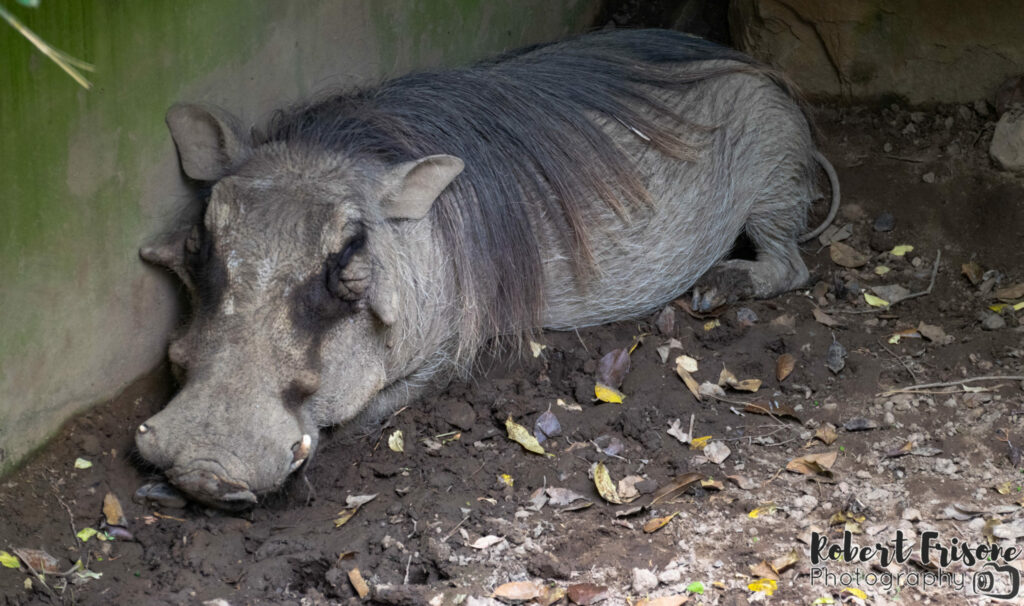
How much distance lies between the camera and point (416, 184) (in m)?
3.92

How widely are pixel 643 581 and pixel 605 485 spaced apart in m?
0.54


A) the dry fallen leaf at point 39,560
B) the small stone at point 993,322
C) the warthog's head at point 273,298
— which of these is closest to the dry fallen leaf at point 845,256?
the small stone at point 993,322

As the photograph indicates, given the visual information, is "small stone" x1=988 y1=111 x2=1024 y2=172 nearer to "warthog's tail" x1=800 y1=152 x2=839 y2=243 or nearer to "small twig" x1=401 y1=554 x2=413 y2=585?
"warthog's tail" x1=800 y1=152 x2=839 y2=243

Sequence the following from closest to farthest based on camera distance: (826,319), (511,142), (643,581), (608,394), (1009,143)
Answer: (643,581) < (608,394) < (511,142) < (826,319) < (1009,143)

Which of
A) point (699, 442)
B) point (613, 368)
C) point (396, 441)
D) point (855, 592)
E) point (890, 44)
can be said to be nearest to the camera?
point (855, 592)

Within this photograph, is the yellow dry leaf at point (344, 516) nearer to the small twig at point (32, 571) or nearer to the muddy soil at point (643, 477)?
the muddy soil at point (643, 477)

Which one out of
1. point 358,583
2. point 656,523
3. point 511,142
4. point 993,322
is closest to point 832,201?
point 993,322

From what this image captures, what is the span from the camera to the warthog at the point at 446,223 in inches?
135

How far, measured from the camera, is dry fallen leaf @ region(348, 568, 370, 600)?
9.84ft

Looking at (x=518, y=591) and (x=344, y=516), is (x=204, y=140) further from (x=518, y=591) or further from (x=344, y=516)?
(x=518, y=591)

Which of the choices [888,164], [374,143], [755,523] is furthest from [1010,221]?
[374,143]

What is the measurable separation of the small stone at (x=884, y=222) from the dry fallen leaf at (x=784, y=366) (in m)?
1.16

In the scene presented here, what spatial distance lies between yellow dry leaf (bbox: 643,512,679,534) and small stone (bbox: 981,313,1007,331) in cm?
172

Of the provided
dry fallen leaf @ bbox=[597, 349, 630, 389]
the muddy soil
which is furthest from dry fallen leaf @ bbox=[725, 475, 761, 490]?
dry fallen leaf @ bbox=[597, 349, 630, 389]
